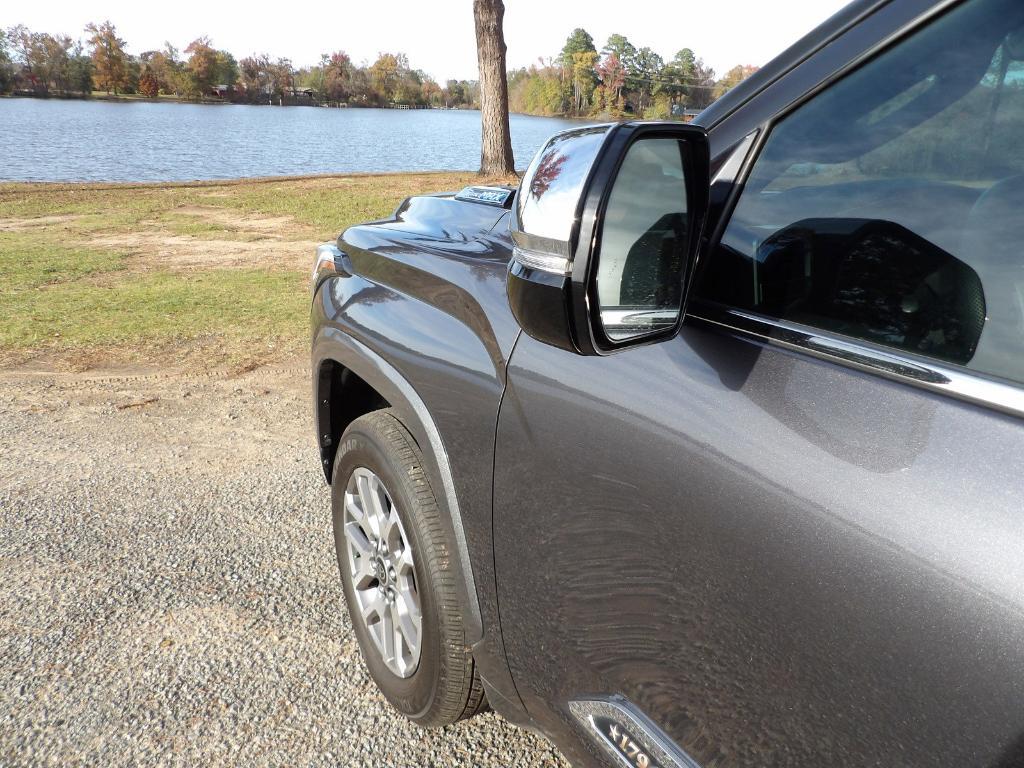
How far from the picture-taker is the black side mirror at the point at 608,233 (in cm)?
114

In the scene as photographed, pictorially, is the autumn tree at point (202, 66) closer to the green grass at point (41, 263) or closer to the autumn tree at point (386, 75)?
the autumn tree at point (386, 75)

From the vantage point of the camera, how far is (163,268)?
8695 mm

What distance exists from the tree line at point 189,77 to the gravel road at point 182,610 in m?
91.1

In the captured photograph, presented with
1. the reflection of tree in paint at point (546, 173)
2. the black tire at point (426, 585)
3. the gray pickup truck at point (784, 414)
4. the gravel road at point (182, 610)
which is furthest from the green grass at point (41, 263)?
the reflection of tree in paint at point (546, 173)

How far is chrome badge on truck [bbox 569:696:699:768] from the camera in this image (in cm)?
138

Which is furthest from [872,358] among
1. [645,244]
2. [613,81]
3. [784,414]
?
[613,81]

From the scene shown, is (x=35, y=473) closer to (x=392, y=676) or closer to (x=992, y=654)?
(x=392, y=676)

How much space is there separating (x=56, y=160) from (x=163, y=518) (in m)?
24.7

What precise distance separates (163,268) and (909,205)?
28.6 feet

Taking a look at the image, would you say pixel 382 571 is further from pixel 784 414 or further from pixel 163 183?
pixel 163 183

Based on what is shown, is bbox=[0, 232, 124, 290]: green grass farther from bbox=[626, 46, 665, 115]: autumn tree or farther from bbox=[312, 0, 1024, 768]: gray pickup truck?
bbox=[312, 0, 1024, 768]: gray pickup truck

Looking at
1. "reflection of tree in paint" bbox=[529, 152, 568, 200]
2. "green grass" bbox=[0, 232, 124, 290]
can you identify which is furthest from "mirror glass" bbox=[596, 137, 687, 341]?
"green grass" bbox=[0, 232, 124, 290]

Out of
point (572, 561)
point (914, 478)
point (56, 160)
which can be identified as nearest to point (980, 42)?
point (914, 478)

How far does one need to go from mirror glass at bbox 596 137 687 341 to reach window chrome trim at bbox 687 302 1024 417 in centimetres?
11
